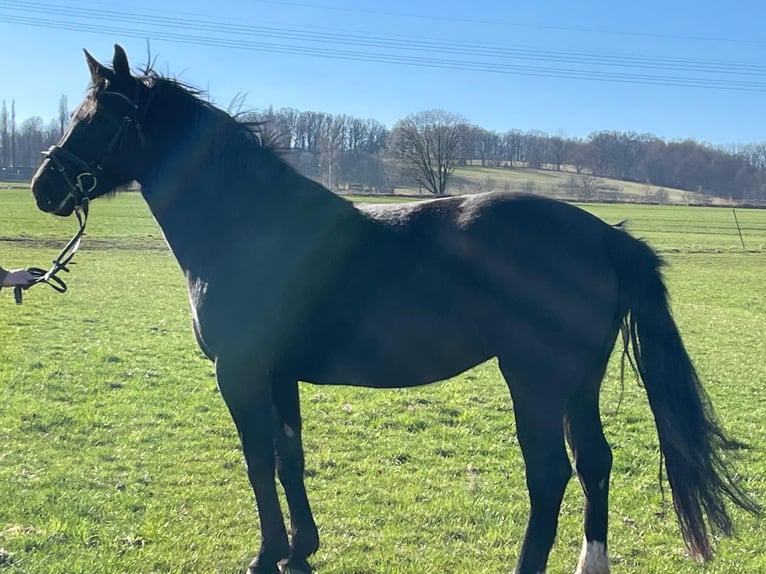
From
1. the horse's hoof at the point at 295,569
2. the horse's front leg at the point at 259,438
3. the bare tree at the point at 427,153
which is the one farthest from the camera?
the bare tree at the point at 427,153

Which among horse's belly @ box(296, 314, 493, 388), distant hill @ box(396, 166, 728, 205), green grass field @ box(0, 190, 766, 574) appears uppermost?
distant hill @ box(396, 166, 728, 205)

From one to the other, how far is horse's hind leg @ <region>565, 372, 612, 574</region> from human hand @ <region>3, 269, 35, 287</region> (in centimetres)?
365

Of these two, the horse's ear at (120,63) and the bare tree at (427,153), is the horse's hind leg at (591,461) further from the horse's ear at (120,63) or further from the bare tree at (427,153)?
the bare tree at (427,153)

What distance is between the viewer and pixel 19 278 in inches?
162

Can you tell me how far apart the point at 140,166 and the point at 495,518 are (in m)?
3.30

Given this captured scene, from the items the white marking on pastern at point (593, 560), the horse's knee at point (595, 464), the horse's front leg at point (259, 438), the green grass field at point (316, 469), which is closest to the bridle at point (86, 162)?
the horse's front leg at point (259, 438)

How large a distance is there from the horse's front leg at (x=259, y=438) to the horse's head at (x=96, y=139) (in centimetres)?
136

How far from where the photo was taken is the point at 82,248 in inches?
913

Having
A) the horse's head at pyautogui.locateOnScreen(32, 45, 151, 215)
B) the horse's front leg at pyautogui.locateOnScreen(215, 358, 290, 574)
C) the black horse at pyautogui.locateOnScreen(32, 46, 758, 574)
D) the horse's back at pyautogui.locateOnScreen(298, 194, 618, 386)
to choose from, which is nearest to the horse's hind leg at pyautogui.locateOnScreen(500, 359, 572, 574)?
the black horse at pyautogui.locateOnScreen(32, 46, 758, 574)

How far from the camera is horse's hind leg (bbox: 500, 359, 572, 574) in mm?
3271

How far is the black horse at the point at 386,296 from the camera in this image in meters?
3.33

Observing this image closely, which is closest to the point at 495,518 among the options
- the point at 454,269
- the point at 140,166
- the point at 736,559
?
the point at 736,559

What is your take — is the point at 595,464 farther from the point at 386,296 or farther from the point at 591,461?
the point at 386,296

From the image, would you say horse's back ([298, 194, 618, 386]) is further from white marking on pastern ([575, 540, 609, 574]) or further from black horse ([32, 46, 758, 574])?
white marking on pastern ([575, 540, 609, 574])
